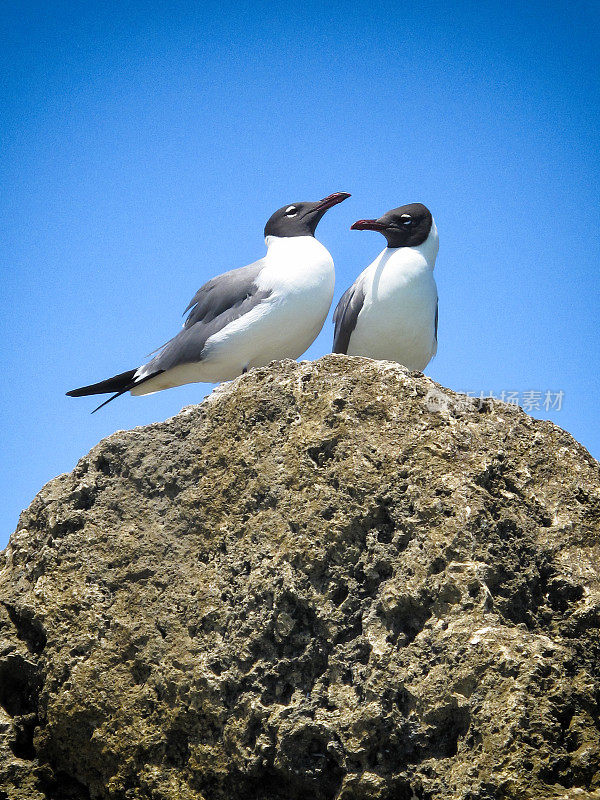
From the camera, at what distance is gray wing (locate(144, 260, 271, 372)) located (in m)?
5.61

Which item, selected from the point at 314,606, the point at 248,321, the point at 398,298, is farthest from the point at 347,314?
the point at 314,606

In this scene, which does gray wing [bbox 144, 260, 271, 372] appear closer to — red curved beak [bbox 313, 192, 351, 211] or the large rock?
red curved beak [bbox 313, 192, 351, 211]

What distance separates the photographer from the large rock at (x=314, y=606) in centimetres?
327

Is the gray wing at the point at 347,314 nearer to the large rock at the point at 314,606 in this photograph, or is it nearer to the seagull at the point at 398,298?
the seagull at the point at 398,298

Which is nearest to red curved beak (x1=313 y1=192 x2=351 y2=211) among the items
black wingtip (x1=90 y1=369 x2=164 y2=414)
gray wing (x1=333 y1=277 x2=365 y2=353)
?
gray wing (x1=333 y1=277 x2=365 y2=353)

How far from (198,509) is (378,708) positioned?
1164mm

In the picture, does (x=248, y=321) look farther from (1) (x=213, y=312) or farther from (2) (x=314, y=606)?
(2) (x=314, y=606)

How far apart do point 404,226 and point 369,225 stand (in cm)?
25

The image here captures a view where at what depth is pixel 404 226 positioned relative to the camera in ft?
20.3

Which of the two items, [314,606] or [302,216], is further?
[302,216]

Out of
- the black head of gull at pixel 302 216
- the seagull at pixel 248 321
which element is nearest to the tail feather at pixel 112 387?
the seagull at pixel 248 321

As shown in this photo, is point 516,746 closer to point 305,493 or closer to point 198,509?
point 305,493

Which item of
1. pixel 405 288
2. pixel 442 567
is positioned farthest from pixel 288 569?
pixel 405 288

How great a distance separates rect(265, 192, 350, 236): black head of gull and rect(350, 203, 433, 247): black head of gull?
0.26 metres
